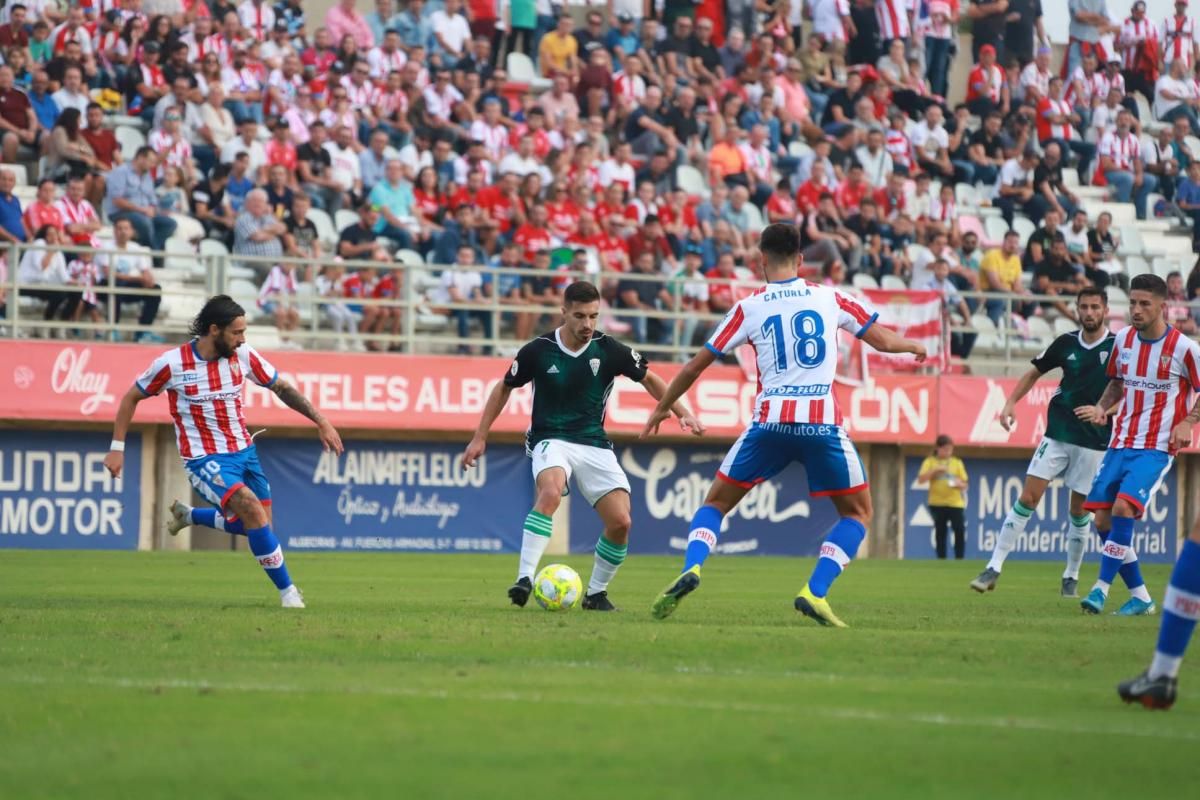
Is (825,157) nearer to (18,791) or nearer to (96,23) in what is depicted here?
(96,23)

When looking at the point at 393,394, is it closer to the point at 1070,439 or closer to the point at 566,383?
the point at 1070,439

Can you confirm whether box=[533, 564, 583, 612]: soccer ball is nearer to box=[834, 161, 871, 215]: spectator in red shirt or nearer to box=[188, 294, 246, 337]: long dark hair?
box=[188, 294, 246, 337]: long dark hair

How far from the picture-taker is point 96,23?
26375 mm

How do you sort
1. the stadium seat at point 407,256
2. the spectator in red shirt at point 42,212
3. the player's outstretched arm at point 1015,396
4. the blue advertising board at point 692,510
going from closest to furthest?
the player's outstretched arm at point 1015,396 → the spectator in red shirt at point 42,212 → the stadium seat at point 407,256 → the blue advertising board at point 692,510

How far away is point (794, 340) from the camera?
1134 centimetres

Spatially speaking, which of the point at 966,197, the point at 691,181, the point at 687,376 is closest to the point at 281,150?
the point at 691,181

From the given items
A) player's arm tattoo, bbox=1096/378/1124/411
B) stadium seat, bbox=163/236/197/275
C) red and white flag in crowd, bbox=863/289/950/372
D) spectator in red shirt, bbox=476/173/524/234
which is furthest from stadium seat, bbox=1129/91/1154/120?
player's arm tattoo, bbox=1096/378/1124/411

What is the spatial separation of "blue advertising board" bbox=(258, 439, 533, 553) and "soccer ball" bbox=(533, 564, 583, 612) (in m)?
13.7

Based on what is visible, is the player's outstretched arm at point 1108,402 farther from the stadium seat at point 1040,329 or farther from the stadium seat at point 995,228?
the stadium seat at point 995,228

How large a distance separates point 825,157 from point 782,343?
19.8 m

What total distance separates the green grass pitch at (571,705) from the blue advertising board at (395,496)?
41.7 ft

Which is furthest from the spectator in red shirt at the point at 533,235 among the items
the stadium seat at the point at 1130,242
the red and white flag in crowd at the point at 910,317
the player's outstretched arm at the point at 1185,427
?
the player's outstretched arm at the point at 1185,427

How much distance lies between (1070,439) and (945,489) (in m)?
11.6

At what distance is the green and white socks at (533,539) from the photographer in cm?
1282
